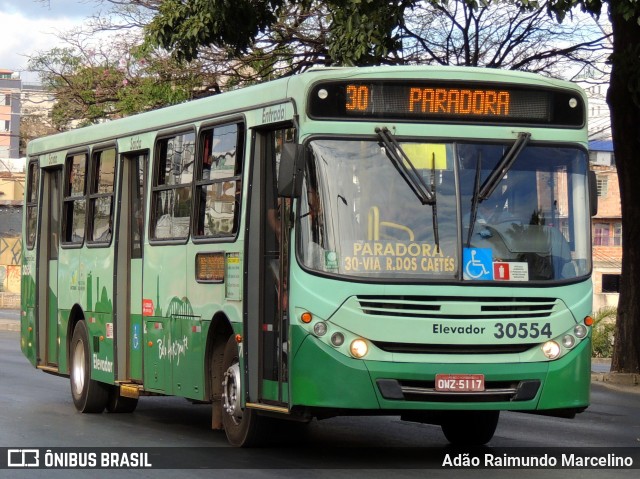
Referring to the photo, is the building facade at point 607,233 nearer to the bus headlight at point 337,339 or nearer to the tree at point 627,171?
the tree at point 627,171

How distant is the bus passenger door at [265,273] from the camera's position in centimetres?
1105

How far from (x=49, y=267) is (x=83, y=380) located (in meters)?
1.97

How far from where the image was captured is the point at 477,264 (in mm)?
10516

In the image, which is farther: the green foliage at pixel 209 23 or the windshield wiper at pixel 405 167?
the green foliage at pixel 209 23

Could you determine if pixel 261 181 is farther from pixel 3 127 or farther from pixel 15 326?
pixel 3 127

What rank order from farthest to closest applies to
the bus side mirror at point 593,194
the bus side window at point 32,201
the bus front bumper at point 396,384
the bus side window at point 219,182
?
the bus side window at point 32,201 < the bus side window at point 219,182 < the bus side mirror at point 593,194 < the bus front bumper at point 396,384

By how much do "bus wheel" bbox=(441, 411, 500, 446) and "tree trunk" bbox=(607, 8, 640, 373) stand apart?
8.22 metres

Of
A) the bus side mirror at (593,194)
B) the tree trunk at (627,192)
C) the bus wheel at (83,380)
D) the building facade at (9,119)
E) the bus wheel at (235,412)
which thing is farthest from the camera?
the building facade at (9,119)

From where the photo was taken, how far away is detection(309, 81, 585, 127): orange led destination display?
1066cm

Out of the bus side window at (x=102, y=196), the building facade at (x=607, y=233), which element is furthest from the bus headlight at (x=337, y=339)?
the building facade at (x=607, y=233)

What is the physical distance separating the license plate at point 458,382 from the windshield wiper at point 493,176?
3.26 feet

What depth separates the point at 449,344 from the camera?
10344 millimetres

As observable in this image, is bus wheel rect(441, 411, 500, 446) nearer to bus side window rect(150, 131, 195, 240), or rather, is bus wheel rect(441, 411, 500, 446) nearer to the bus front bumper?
the bus front bumper

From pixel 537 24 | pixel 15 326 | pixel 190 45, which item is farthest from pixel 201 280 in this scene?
pixel 15 326
